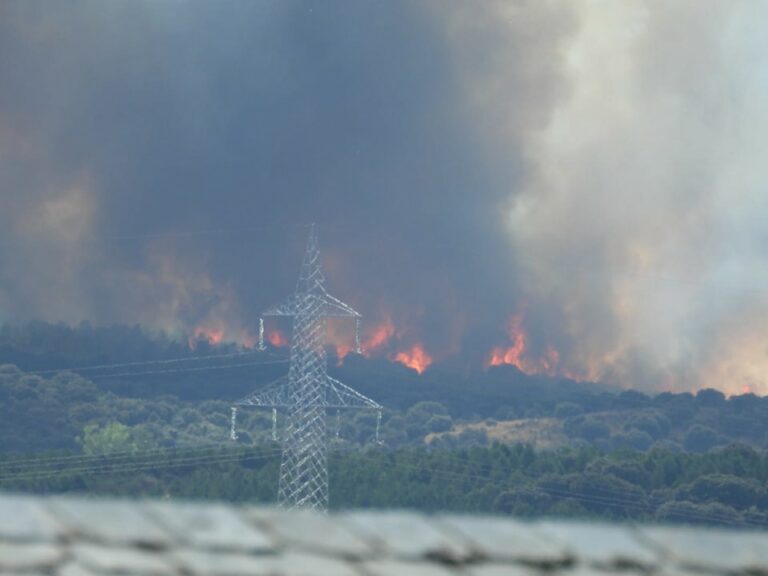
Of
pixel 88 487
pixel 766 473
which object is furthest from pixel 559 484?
pixel 88 487

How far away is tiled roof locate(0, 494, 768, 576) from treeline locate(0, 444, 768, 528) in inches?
5525

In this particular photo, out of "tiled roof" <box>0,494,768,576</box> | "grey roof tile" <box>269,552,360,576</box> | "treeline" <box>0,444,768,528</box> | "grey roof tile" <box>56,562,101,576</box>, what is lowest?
"grey roof tile" <box>56,562,101,576</box>

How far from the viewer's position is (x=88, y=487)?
6186 inches

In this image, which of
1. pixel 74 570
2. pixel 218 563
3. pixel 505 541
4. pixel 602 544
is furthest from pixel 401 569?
pixel 74 570

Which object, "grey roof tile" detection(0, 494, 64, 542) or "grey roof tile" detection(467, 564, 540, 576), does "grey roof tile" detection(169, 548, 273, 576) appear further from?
"grey roof tile" detection(467, 564, 540, 576)

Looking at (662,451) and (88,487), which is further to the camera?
(662,451)

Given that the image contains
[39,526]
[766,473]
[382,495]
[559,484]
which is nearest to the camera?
[39,526]

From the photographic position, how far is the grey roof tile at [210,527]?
920 cm

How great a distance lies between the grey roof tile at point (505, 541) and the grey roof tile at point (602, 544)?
0.07m

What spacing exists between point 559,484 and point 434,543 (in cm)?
15800

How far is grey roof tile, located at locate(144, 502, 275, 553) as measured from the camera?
30.2 ft

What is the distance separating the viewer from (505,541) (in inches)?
383

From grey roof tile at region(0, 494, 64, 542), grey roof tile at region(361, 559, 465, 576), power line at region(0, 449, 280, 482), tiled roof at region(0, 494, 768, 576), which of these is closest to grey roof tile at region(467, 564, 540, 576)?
tiled roof at region(0, 494, 768, 576)

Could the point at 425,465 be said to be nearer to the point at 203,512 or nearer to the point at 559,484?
the point at 559,484
